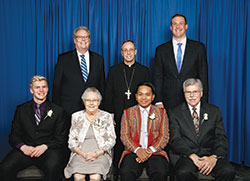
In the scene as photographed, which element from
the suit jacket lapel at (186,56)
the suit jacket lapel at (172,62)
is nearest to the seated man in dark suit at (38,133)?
the suit jacket lapel at (172,62)

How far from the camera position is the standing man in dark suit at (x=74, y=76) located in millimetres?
3611

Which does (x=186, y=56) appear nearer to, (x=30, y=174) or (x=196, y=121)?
(x=196, y=121)

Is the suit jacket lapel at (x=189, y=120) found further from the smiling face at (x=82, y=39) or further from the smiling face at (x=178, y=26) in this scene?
the smiling face at (x=82, y=39)

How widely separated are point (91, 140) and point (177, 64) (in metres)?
1.51

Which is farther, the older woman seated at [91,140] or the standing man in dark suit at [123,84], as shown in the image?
the standing man in dark suit at [123,84]

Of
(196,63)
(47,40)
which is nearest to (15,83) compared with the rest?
(47,40)

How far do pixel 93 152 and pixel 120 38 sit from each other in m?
2.10

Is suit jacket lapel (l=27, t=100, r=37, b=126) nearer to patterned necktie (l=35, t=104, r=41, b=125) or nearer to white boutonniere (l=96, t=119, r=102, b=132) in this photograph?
patterned necktie (l=35, t=104, r=41, b=125)

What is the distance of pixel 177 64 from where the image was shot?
3.61 metres

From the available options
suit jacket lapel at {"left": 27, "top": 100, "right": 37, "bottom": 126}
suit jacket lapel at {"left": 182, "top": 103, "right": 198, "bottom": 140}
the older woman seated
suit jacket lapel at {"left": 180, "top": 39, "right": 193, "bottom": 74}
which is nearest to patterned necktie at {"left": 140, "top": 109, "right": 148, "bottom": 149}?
the older woman seated

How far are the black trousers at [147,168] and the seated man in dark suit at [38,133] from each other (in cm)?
72

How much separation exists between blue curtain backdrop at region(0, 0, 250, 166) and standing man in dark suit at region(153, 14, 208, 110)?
811 mm

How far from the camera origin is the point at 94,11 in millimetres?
4340

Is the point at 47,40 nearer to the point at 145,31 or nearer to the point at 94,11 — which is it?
the point at 94,11
